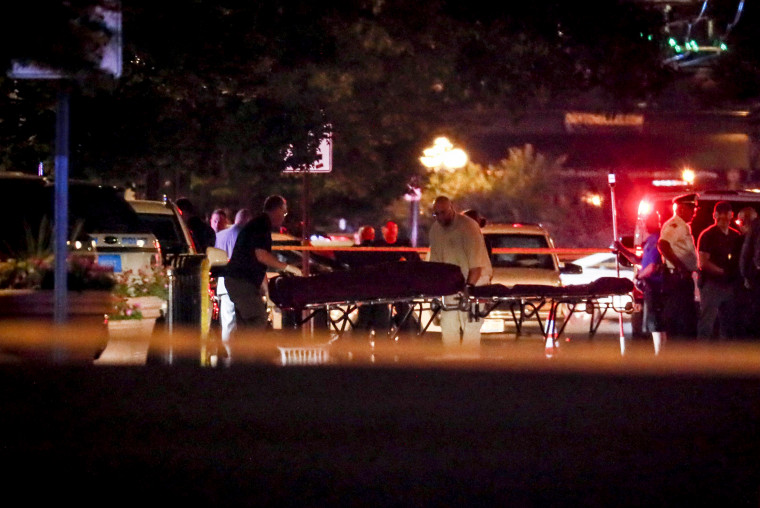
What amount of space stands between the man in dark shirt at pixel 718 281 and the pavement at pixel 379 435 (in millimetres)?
7281

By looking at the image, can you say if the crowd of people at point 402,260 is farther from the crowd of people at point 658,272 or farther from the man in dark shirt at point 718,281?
the man in dark shirt at point 718,281

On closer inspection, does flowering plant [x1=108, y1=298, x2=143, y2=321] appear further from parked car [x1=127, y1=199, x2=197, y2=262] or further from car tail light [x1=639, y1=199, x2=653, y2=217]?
car tail light [x1=639, y1=199, x2=653, y2=217]

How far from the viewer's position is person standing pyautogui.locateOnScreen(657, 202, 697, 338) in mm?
13367

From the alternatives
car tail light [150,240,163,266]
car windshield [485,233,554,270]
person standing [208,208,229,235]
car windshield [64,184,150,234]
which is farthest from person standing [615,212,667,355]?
person standing [208,208,229,235]

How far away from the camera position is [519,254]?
1734 centimetres

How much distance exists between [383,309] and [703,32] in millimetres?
8787

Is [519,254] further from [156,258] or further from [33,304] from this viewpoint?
[33,304]

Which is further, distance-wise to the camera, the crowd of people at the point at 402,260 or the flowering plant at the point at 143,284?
the crowd of people at the point at 402,260

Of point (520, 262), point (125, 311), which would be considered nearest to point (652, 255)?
point (520, 262)

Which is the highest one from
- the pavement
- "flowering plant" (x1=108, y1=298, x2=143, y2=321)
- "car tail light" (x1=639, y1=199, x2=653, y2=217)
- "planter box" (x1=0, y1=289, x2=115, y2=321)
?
"car tail light" (x1=639, y1=199, x2=653, y2=217)

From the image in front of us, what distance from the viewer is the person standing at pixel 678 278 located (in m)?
13.4

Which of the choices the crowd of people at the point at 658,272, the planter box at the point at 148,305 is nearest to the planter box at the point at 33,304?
the planter box at the point at 148,305

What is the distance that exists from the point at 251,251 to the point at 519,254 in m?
6.60

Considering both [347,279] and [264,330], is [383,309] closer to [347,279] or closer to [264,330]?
[264,330]
